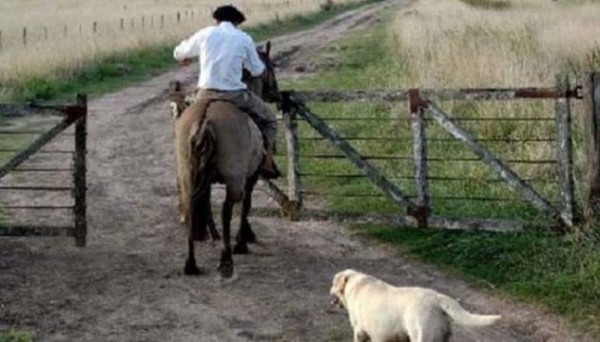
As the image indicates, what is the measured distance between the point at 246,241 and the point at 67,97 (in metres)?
14.4

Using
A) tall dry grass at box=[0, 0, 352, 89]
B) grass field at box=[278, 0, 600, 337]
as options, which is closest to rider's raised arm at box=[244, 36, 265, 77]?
grass field at box=[278, 0, 600, 337]

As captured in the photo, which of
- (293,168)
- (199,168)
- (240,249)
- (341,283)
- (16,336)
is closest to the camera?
(341,283)

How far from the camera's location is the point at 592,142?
1049 cm

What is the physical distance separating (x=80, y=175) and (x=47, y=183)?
13.5 ft

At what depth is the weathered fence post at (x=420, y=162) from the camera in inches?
443

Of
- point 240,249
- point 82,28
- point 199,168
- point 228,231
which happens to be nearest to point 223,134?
point 199,168

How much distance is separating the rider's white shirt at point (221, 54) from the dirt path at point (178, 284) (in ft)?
5.29

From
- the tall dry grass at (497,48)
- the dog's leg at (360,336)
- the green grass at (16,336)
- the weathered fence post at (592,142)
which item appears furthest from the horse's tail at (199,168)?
the tall dry grass at (497,48)

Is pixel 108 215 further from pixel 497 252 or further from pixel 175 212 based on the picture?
pixel 497 252

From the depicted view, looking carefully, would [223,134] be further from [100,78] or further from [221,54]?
[100,78]

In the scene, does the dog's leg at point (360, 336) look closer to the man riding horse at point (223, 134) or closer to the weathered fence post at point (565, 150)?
the man riding horse at point (223, 134)

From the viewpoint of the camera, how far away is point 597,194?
10.5 metres

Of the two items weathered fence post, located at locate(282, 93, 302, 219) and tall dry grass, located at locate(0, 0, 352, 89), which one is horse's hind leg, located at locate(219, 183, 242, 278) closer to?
weathered fence post, located at locate(282, 93, 302, 219)

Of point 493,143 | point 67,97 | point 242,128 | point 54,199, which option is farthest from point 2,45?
point 242,128
